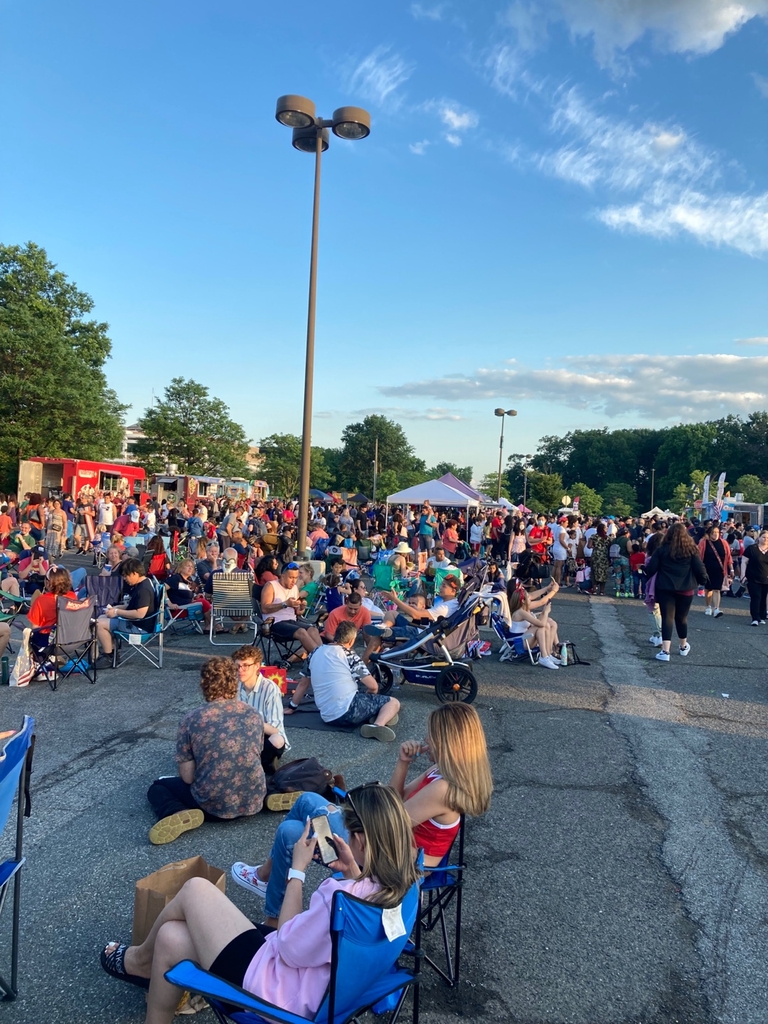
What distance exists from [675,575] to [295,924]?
819 cm

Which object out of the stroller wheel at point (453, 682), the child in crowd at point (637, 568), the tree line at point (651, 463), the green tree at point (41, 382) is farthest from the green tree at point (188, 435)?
the stroller wheel at point (453, 682)

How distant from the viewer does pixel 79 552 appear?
2061 centimetres

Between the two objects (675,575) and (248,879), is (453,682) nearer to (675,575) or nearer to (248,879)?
(675,575)

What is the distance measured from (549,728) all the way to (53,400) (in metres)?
31.4

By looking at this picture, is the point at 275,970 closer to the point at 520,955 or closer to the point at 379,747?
the point at 520,955

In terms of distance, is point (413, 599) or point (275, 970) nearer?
point (275, 970)

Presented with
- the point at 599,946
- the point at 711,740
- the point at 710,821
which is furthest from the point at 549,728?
the point at 599,946

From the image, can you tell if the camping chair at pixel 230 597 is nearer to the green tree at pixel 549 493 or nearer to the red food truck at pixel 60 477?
the red food truck at pixel 60 477

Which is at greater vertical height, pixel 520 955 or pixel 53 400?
pixel 53 400

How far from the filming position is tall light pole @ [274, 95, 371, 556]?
11461 millimetres

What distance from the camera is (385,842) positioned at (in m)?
2.36

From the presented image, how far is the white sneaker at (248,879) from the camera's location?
3.34m

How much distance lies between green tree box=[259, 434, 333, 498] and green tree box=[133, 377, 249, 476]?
2301cm

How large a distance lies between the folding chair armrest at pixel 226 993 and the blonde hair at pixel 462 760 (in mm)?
1190
